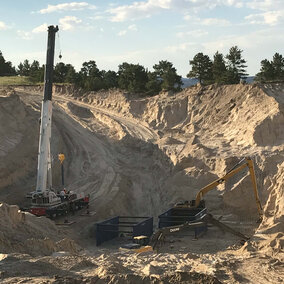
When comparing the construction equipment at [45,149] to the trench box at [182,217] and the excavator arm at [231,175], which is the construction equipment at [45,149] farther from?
the excavator arm at [231,175]

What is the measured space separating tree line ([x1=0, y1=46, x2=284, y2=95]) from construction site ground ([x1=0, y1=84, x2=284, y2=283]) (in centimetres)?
263

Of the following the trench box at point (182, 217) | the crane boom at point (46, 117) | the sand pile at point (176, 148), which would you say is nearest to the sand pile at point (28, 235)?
the crane boom at point (46, 117)

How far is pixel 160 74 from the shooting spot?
Answer: 53.5m

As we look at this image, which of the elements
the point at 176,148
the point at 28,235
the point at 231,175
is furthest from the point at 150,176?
the point at 28,235

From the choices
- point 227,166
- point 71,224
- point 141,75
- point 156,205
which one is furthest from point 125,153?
point 141,75

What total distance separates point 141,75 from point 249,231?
3065 centimetres

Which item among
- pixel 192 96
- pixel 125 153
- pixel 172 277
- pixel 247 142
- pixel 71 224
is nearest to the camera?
pixel 172 277

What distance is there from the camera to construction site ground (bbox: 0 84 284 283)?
16.6 metres

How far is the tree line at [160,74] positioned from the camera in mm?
46500

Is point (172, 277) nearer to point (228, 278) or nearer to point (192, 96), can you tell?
point (228, 278)

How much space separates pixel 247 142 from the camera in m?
34.8

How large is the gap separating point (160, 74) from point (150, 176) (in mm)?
20167

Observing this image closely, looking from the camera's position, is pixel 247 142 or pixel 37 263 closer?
pixel 37 263

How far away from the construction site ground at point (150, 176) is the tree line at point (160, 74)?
263 centimetres
